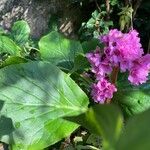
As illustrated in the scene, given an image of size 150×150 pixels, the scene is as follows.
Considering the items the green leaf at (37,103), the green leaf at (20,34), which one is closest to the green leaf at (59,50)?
the green leaf at (37,103)

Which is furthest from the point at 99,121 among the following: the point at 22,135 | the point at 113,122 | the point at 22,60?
the point at 22,60

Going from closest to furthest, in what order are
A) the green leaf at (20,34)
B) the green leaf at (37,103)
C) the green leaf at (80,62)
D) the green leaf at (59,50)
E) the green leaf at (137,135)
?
the green leaf at (137,135)
the green leaf at (37,103)
the green leaf at (80,62)
the green leaf at (59,50)
the green leaf at (20,34)

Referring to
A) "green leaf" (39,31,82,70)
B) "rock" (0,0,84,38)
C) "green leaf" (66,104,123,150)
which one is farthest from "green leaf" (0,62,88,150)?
"rock" (0,0,84,38)

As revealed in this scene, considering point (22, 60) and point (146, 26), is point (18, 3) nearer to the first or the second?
point (146, 26)

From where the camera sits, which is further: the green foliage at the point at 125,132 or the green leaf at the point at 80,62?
the green leaf at the point at 80,62

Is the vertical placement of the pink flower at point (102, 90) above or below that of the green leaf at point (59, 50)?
below

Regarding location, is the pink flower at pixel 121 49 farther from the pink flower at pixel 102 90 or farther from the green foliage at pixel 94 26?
the green foliage at pixel 94 26

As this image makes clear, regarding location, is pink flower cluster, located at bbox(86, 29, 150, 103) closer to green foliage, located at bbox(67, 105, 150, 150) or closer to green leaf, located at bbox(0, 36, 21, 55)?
green leaf, located at bbox(0, 36, 21, 55)

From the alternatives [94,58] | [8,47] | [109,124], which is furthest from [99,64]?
[109,124]
